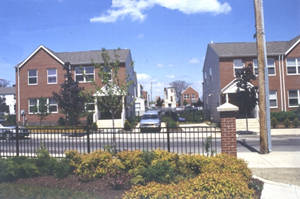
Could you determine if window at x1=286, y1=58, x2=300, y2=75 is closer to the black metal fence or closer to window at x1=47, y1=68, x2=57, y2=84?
the black metal fence

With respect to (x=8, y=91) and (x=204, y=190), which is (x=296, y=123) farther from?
(x=8, y=91)

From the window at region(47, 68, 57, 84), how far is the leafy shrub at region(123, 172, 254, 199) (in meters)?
27.6

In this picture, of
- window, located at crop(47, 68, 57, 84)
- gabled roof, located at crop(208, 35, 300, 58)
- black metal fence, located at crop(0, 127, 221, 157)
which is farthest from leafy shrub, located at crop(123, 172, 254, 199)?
window, located at crop(47, 68, 57, 84)

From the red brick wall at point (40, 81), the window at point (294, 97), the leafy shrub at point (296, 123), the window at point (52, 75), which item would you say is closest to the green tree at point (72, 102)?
the red brick wall at point (40, 81)

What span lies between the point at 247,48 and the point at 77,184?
87.9ft

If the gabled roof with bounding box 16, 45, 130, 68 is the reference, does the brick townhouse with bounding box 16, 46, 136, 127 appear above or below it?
below

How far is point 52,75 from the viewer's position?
101ft

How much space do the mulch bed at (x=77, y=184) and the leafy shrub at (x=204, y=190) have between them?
76 cm

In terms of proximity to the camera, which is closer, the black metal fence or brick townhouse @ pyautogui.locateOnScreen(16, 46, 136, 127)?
the black metal fence

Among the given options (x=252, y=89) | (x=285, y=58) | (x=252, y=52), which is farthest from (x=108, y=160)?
(x=285, y=58)

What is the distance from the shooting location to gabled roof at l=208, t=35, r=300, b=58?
2781 cm

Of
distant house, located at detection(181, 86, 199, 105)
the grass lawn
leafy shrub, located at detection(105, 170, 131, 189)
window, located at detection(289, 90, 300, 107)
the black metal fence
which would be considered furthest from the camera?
distant house, located at detection(181, 86, 199, 105)

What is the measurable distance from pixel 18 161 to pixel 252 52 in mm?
25830

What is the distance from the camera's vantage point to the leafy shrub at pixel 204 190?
16.9ft
